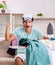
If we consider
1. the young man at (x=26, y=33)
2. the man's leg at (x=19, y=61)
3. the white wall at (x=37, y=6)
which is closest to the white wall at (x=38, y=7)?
the white wall at (x=37, y=6)

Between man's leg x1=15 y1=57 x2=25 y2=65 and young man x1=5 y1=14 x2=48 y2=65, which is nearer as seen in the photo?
man's leg x1=15 y1=57 x2=25 y2=65

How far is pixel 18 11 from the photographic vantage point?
349 centimetres

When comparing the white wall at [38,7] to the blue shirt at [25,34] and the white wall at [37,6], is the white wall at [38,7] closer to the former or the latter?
the white wall at [37,6]

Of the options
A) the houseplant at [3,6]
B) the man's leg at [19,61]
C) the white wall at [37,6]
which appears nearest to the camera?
the man's leg at [19,61]

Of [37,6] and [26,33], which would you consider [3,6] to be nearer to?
[37,6]

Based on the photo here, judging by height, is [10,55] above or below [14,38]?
below

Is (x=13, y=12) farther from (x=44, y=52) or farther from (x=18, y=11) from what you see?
(x=44, y=52)

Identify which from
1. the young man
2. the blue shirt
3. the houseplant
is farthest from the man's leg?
the houseplant

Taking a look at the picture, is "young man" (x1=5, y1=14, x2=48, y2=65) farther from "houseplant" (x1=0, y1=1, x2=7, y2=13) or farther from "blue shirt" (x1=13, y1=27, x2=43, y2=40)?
"houseplant" (x1=0, y1=1, x2=7, y2=13)

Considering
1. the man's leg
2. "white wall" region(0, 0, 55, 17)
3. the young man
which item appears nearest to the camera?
the man's leg

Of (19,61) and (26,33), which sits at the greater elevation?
(26,33)

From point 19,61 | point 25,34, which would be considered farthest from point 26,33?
point 19,61

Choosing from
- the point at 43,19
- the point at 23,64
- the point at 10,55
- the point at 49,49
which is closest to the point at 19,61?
the point at 23,64

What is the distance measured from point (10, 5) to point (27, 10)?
0.34m
